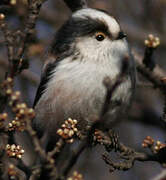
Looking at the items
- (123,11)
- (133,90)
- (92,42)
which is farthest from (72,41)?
(123,11)

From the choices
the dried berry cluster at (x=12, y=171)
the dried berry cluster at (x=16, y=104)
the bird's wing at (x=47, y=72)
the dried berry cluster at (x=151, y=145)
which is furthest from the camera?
the bird's wing at (x=47, y=72)

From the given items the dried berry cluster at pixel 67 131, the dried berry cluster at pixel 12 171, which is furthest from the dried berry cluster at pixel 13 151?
the dried berry cluster at pixel 67 131

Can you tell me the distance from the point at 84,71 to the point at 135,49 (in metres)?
1.84

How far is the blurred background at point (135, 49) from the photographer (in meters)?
4.89

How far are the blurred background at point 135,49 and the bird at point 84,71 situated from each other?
1286mm

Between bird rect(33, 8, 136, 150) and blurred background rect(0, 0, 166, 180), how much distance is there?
1286 mm

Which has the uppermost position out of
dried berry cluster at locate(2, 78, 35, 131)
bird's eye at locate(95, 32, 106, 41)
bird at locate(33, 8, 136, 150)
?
dried berry cluster at locate(2, 78, 35, 131)

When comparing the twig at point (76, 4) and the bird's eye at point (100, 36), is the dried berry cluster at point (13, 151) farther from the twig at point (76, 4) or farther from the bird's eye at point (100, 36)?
the twig at point (76, 4)

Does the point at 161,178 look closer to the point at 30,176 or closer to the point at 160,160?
the point at 160,160

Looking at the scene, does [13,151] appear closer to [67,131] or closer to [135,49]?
[67,131]

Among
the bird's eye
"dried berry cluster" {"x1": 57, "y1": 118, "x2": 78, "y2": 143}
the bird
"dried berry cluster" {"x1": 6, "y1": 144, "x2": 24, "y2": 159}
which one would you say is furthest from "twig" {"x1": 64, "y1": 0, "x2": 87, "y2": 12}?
"dried berry cluster" {"x1": 6, "y1": 144, "x2": 24, "y2": 159}

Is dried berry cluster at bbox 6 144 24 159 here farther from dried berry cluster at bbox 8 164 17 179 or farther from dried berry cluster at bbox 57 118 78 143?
dried berry cluster at bbox 57 118 78 143

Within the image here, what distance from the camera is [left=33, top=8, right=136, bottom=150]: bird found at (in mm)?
3205

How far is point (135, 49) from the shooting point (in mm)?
4902
